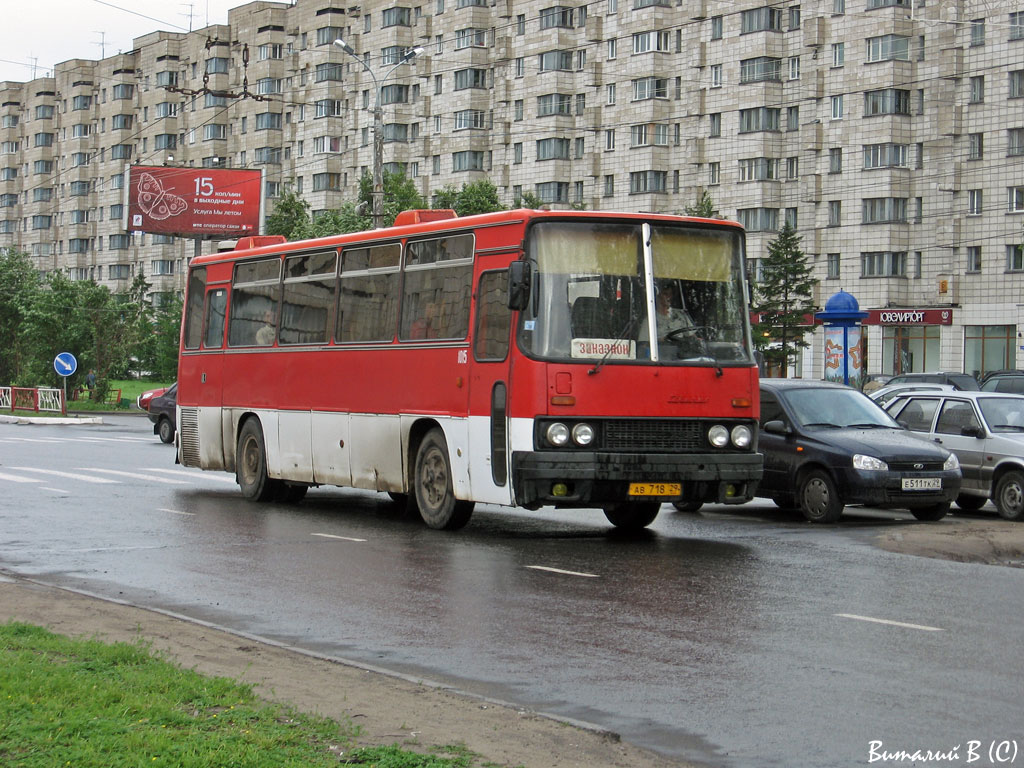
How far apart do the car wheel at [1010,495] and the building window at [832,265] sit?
54.5m

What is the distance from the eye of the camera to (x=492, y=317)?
15039 mm

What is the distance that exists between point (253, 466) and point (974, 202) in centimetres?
5397

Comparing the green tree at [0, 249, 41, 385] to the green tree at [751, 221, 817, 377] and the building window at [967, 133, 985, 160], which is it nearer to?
the green tree at [751, 221, 817, 377]

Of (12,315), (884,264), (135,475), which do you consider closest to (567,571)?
(135,475)

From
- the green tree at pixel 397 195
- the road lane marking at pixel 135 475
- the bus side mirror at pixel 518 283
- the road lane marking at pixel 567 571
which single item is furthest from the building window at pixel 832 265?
the road lane marking at pixel 567 571

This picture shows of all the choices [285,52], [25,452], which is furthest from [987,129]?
[285,52]

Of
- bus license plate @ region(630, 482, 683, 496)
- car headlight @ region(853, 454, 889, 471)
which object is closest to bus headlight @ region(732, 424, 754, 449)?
bus license plate @ region(630, 482, 683, 496)

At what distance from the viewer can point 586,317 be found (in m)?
14.5

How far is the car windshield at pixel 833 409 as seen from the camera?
737 inches

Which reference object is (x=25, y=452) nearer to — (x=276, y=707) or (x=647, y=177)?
(x=276, y=707)

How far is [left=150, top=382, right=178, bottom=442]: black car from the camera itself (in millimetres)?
37406

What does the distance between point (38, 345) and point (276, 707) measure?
5795 cm

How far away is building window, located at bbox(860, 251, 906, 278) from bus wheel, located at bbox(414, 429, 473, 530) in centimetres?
5697

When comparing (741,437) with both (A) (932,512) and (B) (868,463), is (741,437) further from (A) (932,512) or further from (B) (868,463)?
(A) (932,512)
